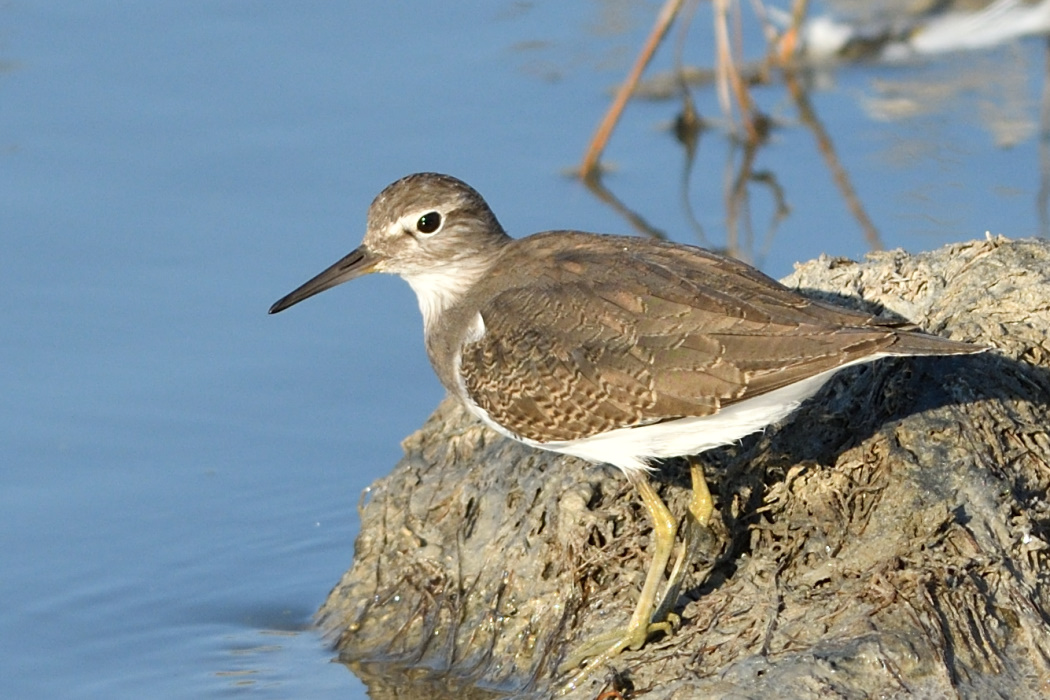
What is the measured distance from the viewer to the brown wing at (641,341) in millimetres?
6387

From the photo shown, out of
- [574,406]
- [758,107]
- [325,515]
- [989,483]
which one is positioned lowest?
[989,483]

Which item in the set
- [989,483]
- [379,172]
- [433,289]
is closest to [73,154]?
[379,172]

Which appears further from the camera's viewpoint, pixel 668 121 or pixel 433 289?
pixel 668 121

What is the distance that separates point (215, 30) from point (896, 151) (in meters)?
5.65

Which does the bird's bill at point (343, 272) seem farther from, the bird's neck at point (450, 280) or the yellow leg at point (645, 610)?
the yellow leg at point (645, 610)

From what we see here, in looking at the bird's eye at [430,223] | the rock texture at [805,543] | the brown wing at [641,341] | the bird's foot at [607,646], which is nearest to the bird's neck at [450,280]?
the bird's eye at [430,223]

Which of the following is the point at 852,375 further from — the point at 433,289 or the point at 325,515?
the point at 325,515

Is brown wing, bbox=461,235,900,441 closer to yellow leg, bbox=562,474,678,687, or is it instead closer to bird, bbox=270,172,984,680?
bird, bbox=270,172,984,680

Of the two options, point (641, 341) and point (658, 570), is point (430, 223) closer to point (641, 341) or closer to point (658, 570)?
point (641, 341)

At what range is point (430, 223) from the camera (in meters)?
7.50

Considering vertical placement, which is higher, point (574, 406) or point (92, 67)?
point (92, 67)

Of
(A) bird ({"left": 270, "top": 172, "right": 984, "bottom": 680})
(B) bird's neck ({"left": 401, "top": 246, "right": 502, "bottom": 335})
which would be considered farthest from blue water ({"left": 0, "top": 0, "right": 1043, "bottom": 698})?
(B) bird's neck ({"left": 401, "top": 246, "right": 502, "bottom": 335})

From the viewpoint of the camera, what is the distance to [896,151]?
1208 cm

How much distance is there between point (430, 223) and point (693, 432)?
5.78ft
